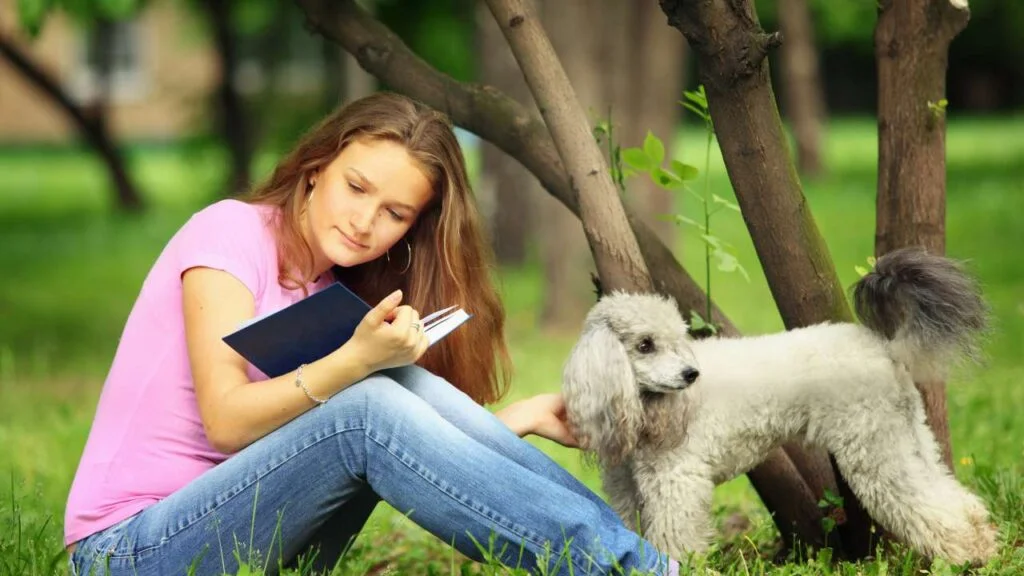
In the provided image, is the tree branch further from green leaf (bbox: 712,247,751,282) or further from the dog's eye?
the dog's eye

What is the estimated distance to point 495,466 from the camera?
265 centimetres

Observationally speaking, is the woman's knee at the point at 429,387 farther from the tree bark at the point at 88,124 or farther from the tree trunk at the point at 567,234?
the tree bark at the point at 88,124

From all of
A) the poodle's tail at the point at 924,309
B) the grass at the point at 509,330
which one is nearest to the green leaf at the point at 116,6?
the grass at the point at 509,330

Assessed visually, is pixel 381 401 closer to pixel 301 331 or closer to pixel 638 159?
pixel 301 331

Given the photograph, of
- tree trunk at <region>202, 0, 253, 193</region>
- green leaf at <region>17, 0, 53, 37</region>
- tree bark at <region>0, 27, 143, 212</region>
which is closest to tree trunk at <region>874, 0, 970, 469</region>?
green leaf at <region>17, 0, 53, 37</region>

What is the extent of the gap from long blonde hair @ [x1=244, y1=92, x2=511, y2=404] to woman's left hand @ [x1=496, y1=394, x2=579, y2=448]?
21cm

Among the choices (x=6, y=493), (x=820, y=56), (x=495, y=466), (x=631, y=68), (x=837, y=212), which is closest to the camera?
(x=495, y=466)

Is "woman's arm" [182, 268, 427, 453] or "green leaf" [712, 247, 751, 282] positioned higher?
"green leaf" [712, 247, 751, 282]

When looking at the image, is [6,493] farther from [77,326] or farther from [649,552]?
[77,326]

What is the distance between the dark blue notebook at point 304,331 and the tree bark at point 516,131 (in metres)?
0.67

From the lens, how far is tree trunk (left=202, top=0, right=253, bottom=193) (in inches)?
A: 520

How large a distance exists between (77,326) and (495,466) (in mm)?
7417

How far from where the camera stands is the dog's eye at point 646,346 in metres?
2.86

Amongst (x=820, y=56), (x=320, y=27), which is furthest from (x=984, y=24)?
(x=320, y=27)
